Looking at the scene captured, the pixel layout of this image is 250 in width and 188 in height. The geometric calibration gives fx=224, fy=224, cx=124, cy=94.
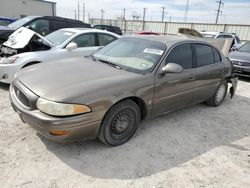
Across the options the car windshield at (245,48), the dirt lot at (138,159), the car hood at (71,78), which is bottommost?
the dirt lot at (138,159)

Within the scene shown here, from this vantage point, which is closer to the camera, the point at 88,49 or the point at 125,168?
the point at 125,168

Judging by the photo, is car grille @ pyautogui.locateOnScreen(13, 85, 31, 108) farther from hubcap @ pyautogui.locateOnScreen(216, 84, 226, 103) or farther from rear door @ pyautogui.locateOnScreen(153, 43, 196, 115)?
hubcap @ pyautogui.locateOnScreen(216, 84, 226, 103)

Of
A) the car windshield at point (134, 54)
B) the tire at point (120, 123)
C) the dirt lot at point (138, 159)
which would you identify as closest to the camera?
the dirt lot at point (138, 159)

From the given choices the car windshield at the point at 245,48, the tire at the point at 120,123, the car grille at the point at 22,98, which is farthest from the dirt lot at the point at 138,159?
the car windshield at the point at 245,48

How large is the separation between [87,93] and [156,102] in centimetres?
122

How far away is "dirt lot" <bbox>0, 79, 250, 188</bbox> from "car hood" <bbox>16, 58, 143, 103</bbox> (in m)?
0.80

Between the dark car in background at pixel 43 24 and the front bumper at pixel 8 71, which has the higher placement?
the dark car in background at pixel 43 24

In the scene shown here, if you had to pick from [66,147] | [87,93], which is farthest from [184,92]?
[66,147]

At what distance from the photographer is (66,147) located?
3057mm

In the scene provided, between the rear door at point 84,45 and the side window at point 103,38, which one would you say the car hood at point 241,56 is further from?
the rear door at point 84,45

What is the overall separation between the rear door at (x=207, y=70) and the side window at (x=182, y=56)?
204 mm

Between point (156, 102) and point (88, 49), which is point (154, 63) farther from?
point (88, 49)

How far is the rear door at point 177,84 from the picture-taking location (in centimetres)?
348

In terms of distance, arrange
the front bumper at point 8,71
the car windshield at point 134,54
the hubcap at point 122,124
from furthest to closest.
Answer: the front bumper at point 8,71
the car windshield at point 134,54
the hubcap at point 122,124
